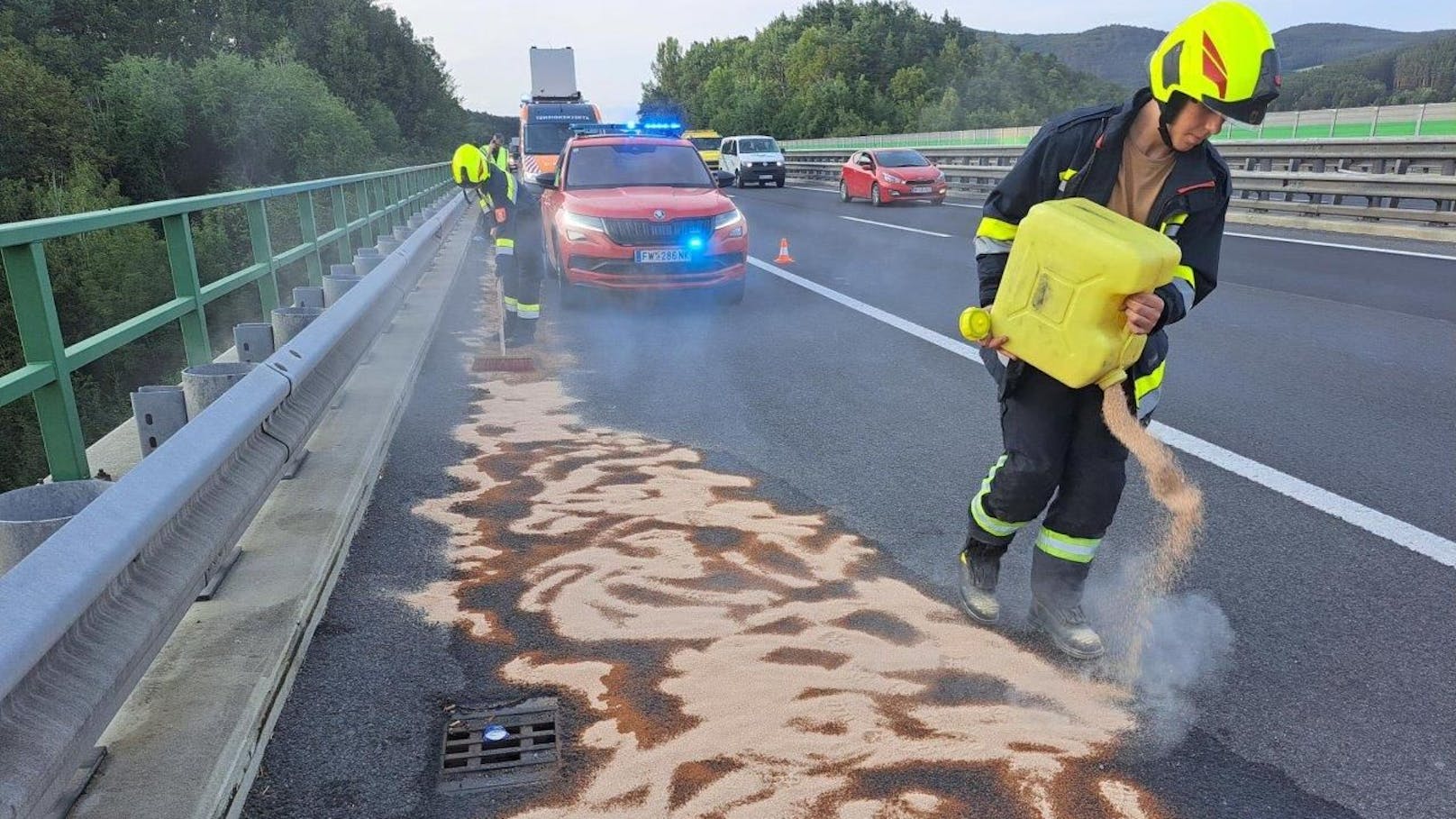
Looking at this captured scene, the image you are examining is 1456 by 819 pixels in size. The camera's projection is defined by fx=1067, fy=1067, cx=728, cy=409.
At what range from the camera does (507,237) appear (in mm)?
9289

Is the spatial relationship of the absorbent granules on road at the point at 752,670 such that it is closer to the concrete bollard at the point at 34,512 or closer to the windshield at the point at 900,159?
the concrete bollard at the point at 34,512

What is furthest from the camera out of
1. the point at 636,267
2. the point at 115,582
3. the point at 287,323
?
the point at 636,267

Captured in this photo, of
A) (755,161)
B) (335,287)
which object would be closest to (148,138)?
(755,161)

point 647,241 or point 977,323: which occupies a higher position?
point 977,323

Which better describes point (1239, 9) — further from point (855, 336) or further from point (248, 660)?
point (855, 336)

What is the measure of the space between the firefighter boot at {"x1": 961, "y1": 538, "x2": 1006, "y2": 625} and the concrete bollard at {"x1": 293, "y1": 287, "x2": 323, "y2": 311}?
455 centimetres

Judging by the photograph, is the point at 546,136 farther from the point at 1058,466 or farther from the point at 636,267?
the point at 1058,466

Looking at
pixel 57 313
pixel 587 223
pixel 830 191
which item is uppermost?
pixel 57 313

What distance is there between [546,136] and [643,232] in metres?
14.3

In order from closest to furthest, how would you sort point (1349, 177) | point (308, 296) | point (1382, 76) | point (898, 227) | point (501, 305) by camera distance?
1. point (308, 296)
2. point (501, 305)
3. point (1349, 177)
4. point (898, 227)
5. point (1382, 76)

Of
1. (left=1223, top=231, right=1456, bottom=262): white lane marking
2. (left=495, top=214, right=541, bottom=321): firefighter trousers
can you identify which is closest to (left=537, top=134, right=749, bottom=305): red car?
(left=495, top=214, right=541, bottom=321): firefighter trousers

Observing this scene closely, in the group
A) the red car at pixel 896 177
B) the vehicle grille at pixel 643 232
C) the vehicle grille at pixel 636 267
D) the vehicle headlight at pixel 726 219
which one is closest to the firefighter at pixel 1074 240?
the vehicle grille at pixel 636 267

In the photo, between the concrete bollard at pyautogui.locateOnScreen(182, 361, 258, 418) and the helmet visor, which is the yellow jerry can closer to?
the helmet visor

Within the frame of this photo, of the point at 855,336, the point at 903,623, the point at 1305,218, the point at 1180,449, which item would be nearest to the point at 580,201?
the point at 855,336
